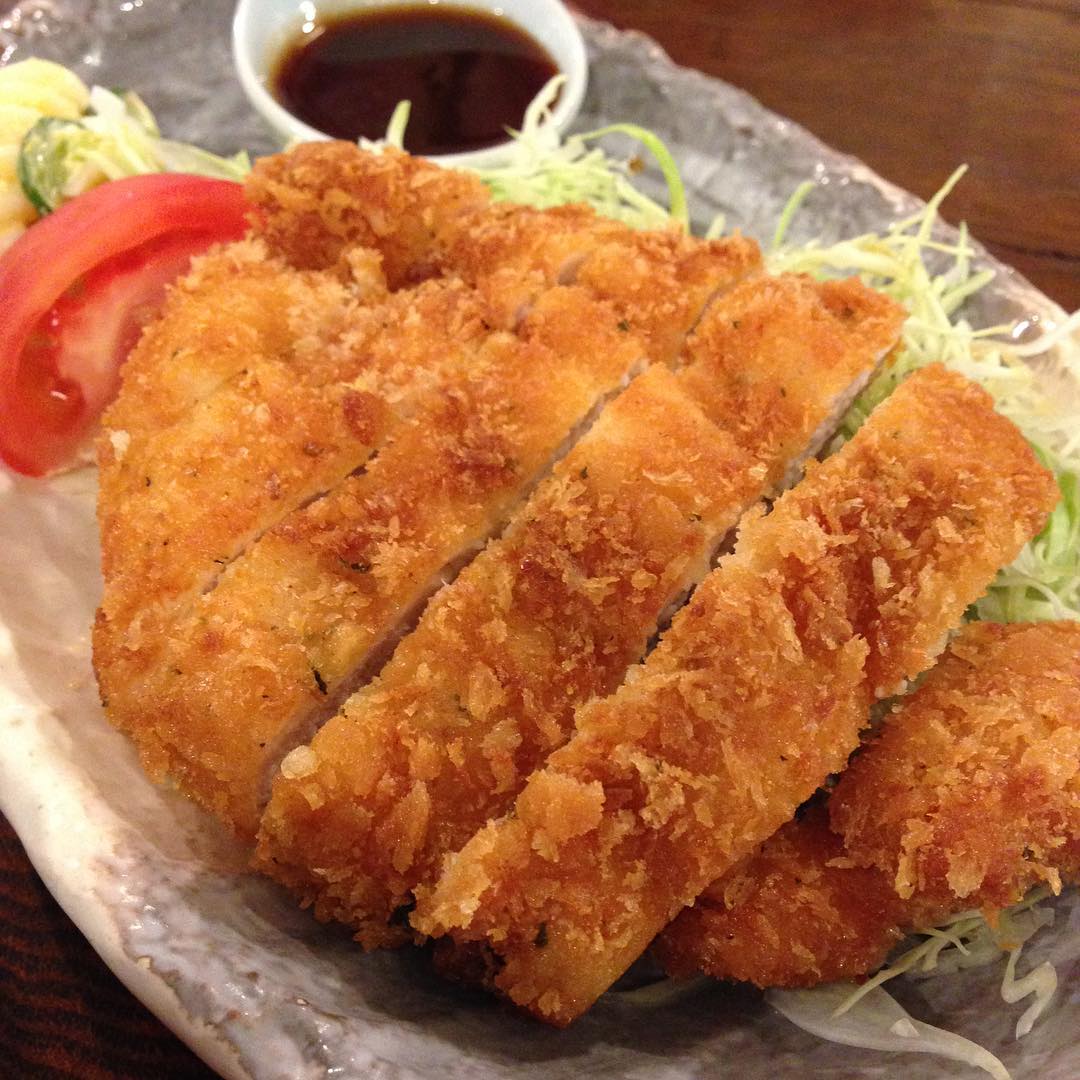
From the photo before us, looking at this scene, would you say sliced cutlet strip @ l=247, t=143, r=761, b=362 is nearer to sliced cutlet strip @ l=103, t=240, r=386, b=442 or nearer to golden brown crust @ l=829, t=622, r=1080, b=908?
sliced cutlet strip @ l=103, t=240, r=386, b=442

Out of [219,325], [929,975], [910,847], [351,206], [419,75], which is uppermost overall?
[419,75]

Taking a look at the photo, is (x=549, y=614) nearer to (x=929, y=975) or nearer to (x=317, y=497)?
(x=317, y=497)

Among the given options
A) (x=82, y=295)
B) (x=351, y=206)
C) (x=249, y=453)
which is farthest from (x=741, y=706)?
(x=82, y=295)

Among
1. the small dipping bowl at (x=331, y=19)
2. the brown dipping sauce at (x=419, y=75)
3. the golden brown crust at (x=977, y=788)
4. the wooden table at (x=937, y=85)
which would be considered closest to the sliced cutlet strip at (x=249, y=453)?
the golden brown crust at (x=977, y=788)

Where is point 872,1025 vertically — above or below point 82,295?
below

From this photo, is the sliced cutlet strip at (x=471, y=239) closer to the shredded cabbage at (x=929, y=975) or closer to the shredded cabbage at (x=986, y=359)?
the shredded cabbage at (x=986, y=359)

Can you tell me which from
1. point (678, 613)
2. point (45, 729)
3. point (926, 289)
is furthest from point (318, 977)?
point (926, 289)

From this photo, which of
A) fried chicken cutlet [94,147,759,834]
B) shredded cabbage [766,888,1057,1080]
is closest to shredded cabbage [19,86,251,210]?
fried chicken cutlet [94,147,759,834]

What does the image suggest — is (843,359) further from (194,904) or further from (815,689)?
(194,904)
